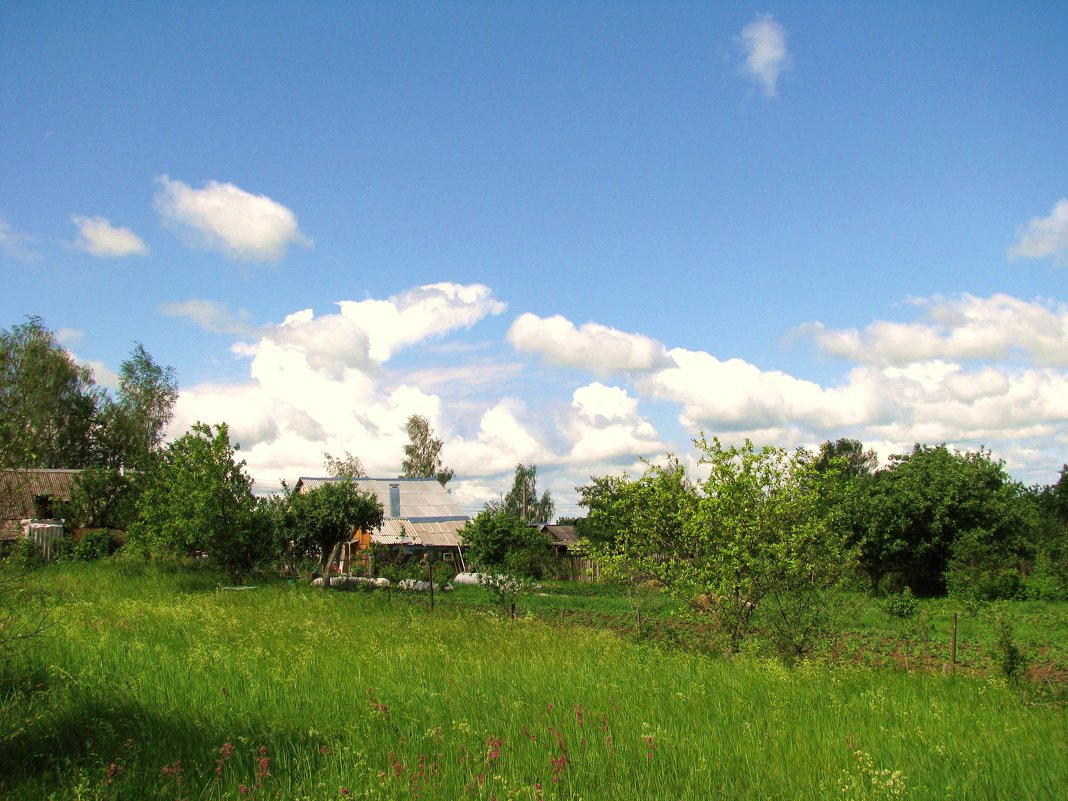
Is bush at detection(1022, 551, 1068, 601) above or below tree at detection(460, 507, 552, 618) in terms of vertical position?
below

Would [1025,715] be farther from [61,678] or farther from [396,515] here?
[396,515]

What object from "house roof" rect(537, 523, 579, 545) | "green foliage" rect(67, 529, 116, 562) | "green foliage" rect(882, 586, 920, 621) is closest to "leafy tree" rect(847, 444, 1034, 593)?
"green foliage" rect(882, 586, 920, 621)

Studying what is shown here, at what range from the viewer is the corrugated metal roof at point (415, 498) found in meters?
51.2

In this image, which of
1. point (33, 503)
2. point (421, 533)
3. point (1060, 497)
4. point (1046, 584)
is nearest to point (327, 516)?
point (421, 533)

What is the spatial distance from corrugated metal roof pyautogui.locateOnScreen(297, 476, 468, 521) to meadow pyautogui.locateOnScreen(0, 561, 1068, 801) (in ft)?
130

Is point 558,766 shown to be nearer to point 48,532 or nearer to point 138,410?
point 48,532

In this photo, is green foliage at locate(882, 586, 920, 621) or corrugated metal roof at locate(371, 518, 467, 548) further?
corrugated metal roof at locate(371, 518, 467, 548)

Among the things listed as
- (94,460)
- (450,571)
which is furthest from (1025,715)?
(94,460)

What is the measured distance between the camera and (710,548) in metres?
12.3

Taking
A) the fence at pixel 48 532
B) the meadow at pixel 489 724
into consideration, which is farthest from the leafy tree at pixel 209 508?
the meadow at pixel 489 724

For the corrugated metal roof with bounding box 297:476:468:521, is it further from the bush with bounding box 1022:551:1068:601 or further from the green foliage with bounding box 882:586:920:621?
the green foliage with bounding box 882:586:920:621

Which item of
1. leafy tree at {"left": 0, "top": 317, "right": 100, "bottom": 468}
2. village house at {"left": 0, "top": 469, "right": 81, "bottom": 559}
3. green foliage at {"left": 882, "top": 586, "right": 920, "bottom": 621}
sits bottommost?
green foliage at {"left": 882, "top": 586, "right": 920, "bottom": 621}

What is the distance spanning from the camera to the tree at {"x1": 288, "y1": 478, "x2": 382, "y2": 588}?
1175 inches

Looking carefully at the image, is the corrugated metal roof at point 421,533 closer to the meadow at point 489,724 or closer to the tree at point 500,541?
the tree at point 500,541
